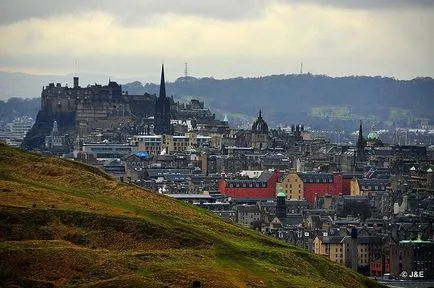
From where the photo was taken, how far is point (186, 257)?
49156 mm

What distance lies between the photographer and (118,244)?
5028 cm

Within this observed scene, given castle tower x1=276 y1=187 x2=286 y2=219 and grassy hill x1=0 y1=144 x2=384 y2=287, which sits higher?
grassy hill x1=0 y1=144 x2=384 y2=287

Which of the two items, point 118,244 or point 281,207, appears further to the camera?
point 281,207

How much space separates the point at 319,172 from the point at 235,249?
4477 inches

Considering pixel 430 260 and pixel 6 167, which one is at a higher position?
pixel 6 167

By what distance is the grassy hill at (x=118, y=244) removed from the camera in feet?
149

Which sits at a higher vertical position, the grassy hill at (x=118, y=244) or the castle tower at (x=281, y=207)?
the grassy hill at (x=118, y=244)

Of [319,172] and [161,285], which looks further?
[319,172]

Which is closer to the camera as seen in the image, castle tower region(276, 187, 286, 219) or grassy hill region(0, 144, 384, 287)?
grassy hill region(0, 144, 384, 287)

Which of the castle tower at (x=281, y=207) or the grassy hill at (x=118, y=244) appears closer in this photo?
the grassy hill at (x=118, y=244)

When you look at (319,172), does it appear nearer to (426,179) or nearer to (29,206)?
(426,179)

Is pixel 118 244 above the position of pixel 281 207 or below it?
above

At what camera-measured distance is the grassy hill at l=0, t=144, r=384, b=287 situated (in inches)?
1784

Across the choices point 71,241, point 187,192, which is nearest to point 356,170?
point 187,192
